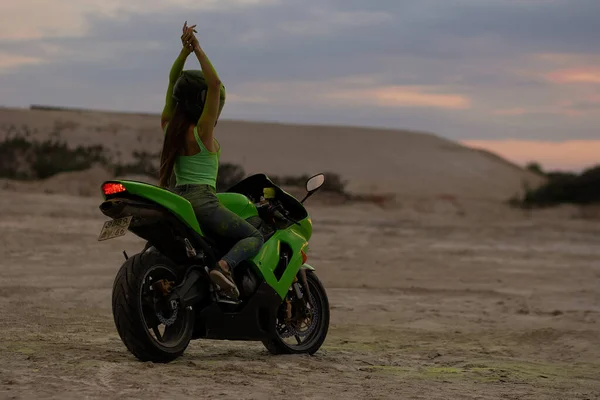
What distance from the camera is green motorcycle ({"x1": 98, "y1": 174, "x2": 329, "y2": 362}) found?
7.85 metres

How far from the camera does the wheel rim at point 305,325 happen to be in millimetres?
9211

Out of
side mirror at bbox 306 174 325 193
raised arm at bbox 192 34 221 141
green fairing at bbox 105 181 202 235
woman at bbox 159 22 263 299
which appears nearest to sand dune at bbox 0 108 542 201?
side mirror at bbox 306 174 325 193

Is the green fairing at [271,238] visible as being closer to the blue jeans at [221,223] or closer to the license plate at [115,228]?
the blue jeans at [221,223]

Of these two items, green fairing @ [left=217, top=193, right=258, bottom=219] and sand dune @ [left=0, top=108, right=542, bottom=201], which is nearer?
green fairing @ [left=217, top=193, right=258, bottom=219]

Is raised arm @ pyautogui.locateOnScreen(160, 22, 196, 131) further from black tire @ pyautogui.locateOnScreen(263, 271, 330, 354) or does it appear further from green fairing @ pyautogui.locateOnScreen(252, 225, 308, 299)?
black tire @ pyautogui.locateOnScreen(263, 271, 330, 354)

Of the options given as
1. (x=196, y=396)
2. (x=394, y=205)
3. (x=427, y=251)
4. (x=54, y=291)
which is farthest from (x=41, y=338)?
(x=394, y=205)

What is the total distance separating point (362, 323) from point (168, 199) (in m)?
4.89

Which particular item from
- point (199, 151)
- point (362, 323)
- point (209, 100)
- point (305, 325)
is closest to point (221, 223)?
point (199, 151)

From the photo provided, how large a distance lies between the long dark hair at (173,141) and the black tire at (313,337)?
158 cm

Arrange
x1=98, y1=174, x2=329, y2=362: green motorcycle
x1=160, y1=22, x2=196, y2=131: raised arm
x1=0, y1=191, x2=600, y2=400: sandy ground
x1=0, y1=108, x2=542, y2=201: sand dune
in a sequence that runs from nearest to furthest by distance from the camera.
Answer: x1=0, y1=191, x2=600, y2=400: sandy ground, x1=98, y1=174, x2=329, y2=362: green motorcycle, x1=160, y1=22, x2=196, y2=131: raised arm, x1=0, y1=108, x2=542, y2=201: sand dune

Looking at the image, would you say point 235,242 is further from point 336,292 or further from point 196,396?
point 336,292

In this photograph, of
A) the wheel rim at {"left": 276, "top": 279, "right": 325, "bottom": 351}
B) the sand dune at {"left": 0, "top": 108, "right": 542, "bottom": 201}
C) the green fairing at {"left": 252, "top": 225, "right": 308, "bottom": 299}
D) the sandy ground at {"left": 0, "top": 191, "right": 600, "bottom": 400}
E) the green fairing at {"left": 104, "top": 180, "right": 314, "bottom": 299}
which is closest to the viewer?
the sandy ground at {"left": 0, "top": 191, "right": 600, "bottom": 400}

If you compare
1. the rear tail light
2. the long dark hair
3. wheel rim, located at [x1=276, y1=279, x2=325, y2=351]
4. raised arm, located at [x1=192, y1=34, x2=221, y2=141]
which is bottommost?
wheel rim, located at [x1=276, y1=279, x2=325, y2=351]

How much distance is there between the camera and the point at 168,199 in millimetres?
7910
